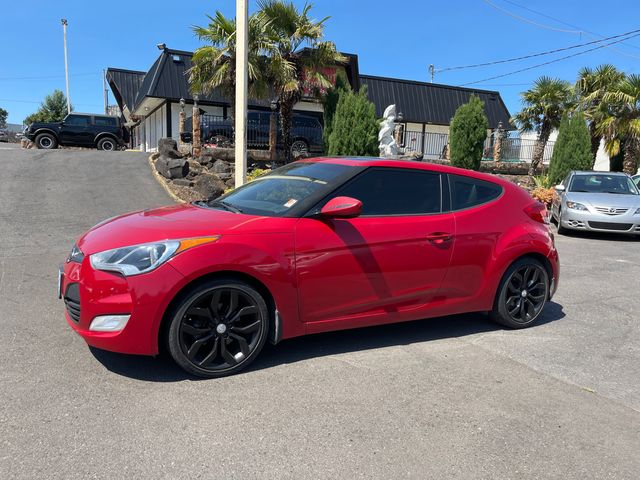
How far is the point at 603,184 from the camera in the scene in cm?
1177

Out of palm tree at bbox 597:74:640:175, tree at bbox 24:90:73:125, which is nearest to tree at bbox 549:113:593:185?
palm tree at bbox 597:74:640:175

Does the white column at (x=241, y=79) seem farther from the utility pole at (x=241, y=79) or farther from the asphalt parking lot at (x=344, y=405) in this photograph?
the asphalt parking lot at (x=344, y=405)

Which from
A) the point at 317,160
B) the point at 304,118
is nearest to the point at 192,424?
the point at 317,160

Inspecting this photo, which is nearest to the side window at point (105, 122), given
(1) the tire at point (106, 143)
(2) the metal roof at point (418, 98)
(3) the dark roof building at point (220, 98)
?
(1) the tire at point (106, 143)

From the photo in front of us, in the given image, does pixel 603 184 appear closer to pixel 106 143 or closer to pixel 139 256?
pixel 139 256

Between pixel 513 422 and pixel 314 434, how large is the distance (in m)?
1.26

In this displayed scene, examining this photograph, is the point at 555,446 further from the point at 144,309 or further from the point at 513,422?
the point at 144,309

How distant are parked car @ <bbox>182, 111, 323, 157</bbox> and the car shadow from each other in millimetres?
11815

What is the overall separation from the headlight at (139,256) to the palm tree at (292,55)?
11.4 m

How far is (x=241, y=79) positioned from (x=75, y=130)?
15.0 meters

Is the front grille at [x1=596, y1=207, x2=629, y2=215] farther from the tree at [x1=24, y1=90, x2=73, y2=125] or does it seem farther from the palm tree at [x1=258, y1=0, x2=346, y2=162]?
the tree at [x1=24, y1=90, x2=73, y2=125]

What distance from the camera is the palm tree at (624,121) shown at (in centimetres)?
1889

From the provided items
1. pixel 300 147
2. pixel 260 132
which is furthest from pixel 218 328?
pixel 300 147

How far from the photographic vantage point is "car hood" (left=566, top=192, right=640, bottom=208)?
10.8 meters
